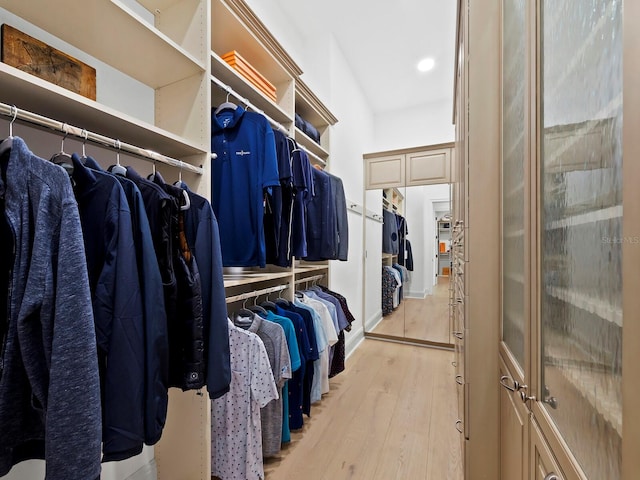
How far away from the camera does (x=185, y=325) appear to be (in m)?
1.02

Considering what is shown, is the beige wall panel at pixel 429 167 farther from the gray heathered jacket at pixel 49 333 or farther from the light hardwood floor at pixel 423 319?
the gray heathered jacket at pixel 49 333

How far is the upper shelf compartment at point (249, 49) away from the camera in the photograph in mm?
1452

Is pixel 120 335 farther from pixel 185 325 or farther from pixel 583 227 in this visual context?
pixel 583 227

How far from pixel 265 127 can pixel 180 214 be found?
0.72 meters

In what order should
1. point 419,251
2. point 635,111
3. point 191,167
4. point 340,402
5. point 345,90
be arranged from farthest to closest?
point 419,251 → point 345,90 → point 340,402 → point 191,167 → point 635,111

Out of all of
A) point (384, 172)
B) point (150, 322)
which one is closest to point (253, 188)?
point (150, 322)

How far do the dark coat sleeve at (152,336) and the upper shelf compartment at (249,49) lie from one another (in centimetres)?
101

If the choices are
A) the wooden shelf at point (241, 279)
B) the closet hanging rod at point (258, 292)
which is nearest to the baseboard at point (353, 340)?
the closet hanging rod at point (258, 292)

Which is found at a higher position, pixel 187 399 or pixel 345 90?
pixel 345 90

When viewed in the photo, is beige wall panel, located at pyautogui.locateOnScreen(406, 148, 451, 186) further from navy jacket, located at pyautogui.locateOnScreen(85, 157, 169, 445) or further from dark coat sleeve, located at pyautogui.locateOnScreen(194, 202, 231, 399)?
navy jacket, located at pyautogui.locateOnScreen(85, 157, 169, 445)

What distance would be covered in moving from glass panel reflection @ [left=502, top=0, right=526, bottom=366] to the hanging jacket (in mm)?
1035

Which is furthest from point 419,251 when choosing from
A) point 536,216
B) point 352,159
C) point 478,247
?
point 536,216

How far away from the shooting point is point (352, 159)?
137 inches

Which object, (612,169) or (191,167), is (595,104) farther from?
(191,167)
